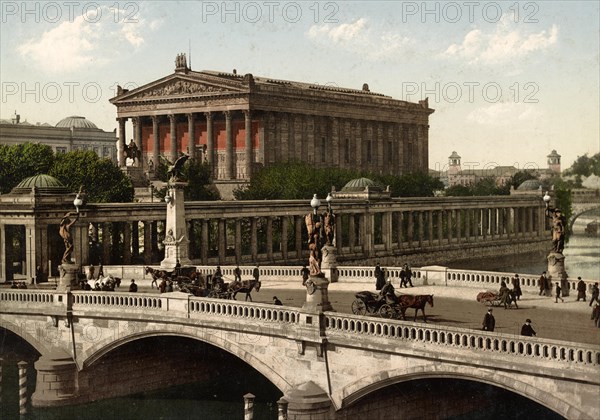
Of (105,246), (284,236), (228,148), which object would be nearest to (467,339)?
(105,246)

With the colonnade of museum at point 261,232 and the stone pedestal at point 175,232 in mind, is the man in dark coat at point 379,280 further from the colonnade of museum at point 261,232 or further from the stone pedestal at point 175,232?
the colonnade of museum at point 261,232

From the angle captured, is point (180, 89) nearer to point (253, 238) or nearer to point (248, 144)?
point (248, 144)

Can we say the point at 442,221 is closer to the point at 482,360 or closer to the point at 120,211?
the point at 120,211

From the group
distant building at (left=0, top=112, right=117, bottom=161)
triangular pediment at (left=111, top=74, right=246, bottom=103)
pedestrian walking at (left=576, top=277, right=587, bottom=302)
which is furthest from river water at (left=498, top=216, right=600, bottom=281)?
distant building at (left=0, top=112, right=117, bottom=161)

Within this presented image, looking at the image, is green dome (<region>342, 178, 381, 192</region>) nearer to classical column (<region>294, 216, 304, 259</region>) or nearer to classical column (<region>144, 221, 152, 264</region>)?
classical column (<region>294, 216, 304, 259</region>)

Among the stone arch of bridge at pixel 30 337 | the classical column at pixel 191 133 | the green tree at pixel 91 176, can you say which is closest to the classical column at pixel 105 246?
the green tree at pixel 91 176

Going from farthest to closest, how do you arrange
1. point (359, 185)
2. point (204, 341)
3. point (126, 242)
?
point (359, 185) → point (126, 242) → point (204, 341)
